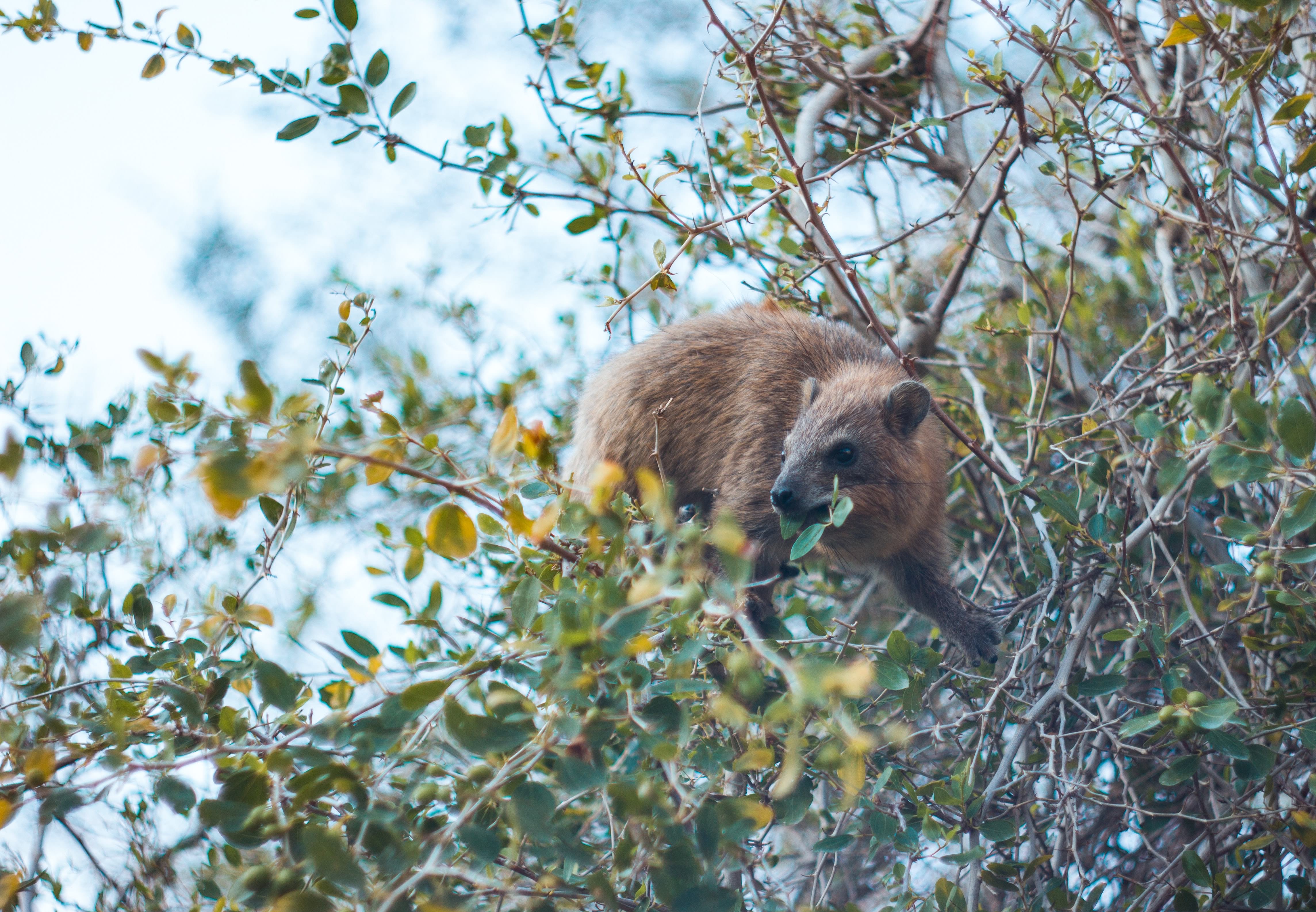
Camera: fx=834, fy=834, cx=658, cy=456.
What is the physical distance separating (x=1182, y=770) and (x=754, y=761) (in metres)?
1.32

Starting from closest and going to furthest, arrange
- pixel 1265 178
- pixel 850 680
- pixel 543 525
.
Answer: pixel 850 680, pixel 543 525, pixel 1265 178

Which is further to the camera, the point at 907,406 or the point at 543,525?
the point at 907,406

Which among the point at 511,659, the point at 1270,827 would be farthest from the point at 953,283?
the point at 511,659

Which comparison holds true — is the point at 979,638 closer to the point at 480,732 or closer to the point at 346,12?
the point at 480,732

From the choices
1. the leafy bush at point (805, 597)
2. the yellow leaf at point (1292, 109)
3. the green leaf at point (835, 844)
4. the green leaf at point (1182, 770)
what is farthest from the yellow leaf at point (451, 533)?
the yellow leaf at point (1292, 109)

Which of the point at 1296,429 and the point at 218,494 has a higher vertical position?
the point at 218,494

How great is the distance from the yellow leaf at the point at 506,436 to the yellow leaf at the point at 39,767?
88 cm

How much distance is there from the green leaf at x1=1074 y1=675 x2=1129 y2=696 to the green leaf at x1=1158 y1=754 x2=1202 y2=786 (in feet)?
0.70

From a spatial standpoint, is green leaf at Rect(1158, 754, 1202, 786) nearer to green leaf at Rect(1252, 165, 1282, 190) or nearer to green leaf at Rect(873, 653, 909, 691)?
green leaf at Rect(873, 653, 909, 691)

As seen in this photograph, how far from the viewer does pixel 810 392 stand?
334cm

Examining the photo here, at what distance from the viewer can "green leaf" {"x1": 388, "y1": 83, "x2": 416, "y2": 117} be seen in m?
2.57

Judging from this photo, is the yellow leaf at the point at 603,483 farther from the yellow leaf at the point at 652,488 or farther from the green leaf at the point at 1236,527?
the green leaf at the point at 1236,527

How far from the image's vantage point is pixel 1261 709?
224 centimetres

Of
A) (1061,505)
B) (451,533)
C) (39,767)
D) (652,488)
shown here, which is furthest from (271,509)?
(1061,505)
